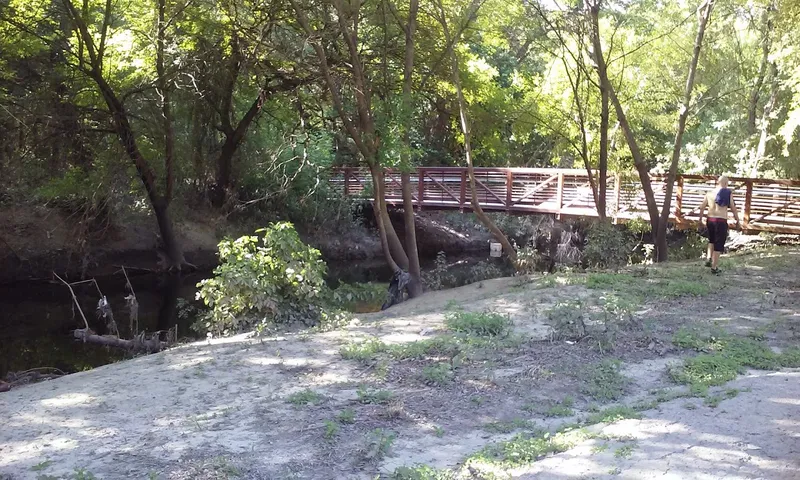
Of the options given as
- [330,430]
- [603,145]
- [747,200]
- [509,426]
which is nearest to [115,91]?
[603,145]

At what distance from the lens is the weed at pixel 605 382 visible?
5.42 m

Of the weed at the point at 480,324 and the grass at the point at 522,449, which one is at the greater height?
the weed at the point at 480,324

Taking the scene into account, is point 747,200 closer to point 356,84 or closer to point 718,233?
point 718,233

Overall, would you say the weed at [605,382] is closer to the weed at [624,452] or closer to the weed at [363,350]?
the weed at [624,452]

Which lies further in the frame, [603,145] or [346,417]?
[603,145]

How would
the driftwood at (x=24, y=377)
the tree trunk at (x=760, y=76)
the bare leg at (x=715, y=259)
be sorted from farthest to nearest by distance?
the tree trunk at (x=760, y=76)
the bare leg at (x=715, y=259)
the driftwood at (x=24, y=377)

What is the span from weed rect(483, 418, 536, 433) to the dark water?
757cm

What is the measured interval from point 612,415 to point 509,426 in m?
0.72

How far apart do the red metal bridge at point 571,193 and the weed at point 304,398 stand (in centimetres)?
1232

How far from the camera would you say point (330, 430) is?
4.64 meters

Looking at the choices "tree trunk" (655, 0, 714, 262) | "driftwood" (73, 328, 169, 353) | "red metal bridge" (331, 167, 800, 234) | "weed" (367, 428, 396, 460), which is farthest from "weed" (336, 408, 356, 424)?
"red metal bridge" (331, 167, 800, 234)

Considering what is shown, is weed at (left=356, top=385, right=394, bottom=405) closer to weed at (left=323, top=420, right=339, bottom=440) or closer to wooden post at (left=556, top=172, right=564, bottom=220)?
weed at (left=323, top=420, right=339, bottom=440)

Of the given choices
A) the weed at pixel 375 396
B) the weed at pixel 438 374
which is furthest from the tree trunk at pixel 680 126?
the weed at pixel 375 396

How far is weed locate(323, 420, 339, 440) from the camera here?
4.62 m
